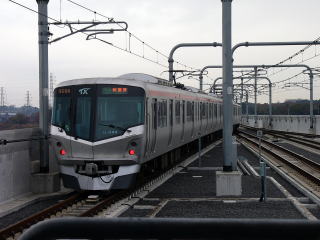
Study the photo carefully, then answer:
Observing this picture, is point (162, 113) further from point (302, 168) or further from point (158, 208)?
point (302, 168)

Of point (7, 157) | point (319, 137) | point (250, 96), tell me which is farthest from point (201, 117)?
point (250, 96)

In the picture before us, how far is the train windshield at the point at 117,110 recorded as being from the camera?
11836mm

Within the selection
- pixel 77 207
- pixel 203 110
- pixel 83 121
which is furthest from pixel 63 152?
pixel 203 110

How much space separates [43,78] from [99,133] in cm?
264

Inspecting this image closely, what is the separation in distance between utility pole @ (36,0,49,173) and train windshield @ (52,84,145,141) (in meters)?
1.26

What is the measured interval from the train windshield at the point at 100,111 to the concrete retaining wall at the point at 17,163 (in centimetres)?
109

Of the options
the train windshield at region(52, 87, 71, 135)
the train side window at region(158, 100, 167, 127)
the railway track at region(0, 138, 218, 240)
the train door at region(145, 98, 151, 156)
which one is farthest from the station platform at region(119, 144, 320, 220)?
the train windshield at region(52, 87, 71, 135)

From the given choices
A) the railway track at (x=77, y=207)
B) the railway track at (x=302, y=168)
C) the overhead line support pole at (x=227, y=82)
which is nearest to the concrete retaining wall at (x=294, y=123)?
the railway track at (x=302, y=168)

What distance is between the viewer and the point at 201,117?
2486 cm

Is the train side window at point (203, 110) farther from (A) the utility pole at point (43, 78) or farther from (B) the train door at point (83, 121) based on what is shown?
(B) the train door at point (83, 121)

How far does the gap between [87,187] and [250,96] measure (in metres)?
68.2

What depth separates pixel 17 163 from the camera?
40.2ft

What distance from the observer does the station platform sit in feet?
33.4

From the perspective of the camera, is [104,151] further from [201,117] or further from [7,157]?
[201,117]
